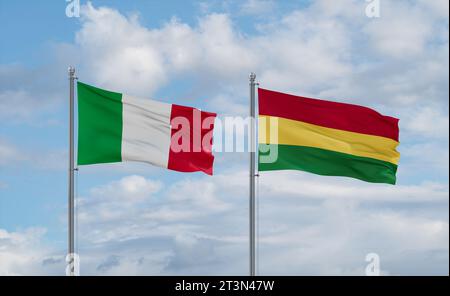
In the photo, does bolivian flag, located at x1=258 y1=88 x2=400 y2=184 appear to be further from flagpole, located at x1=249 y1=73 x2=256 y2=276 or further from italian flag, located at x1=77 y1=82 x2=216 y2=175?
italian flag, located at x1=77 y1=82 x2=216 y2=175

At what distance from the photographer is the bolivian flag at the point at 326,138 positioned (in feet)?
68.3

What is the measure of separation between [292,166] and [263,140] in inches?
46.3

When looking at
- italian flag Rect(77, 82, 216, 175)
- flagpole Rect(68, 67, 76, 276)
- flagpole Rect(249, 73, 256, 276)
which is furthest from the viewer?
italian flag Rect(77, 82, 216, 175)

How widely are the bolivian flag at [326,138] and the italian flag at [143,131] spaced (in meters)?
1.73

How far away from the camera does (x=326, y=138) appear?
71.2ft

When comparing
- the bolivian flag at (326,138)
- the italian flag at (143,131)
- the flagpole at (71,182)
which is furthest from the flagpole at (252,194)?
the flagpole at (71,182)

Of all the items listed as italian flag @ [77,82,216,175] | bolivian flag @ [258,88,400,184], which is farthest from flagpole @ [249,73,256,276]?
italian flag @ [77,82,216,175]

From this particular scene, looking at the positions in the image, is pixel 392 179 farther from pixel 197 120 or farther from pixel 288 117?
pixel 197 120

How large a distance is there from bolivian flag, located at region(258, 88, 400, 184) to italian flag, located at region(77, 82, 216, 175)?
5.69ft

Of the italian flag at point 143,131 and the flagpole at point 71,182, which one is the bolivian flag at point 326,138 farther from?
the flagpole at point 71,182

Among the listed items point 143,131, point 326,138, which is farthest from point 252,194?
point 143,131

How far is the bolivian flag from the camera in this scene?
68.3 feet

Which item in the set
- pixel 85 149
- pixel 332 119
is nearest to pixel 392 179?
pixel 332 119
